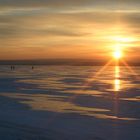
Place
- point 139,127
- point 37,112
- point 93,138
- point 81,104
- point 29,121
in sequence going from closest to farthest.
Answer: point 93,138
point 139,127
point 29,121
point 37,112
point 81,104

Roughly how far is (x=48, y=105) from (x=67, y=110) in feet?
4.92

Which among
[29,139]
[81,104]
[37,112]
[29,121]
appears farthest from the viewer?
[81,104]

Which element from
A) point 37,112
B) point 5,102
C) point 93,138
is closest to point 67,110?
point 37,112

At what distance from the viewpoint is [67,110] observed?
12836 millimetres

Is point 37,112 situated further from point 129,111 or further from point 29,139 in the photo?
point 29,139

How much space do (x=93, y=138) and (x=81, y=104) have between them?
20.3ft

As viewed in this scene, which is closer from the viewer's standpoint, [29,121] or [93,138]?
[93,138]

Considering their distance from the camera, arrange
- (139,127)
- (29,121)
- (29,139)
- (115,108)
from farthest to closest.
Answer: (115,108), (29,121), (139,127), (29,139)

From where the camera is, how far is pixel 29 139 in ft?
25.9

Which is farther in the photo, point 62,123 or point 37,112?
point 37,112

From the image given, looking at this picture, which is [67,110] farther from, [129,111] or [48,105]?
[129,111]

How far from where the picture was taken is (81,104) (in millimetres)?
14586

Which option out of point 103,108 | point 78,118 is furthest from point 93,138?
point 103,108

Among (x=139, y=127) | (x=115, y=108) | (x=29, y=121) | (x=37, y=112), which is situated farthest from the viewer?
(x=115, y=108)
